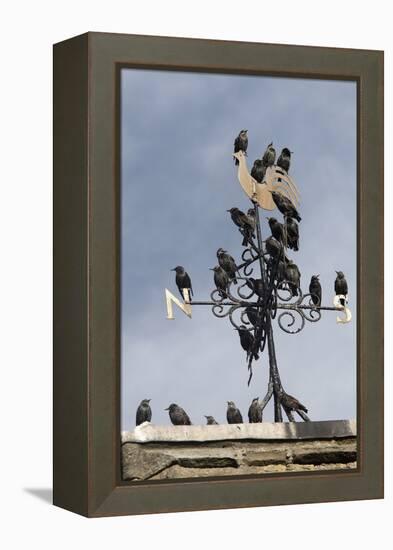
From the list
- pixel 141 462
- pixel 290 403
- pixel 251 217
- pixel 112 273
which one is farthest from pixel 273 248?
pixel 141 462

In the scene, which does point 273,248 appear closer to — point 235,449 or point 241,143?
point 241,143

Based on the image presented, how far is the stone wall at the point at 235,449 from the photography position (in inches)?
360

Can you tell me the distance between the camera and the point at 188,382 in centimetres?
929

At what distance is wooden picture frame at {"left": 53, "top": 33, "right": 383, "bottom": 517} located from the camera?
901 centimetres

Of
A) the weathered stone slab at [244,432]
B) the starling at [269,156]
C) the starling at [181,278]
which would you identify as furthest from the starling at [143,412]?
the starling at [269,156]

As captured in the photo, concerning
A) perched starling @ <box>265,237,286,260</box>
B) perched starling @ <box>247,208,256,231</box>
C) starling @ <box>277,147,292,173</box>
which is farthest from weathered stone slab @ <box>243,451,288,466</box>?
starling @ <box>277,147,292,173</box>

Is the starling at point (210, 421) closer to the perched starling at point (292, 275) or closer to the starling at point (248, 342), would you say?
the starling at point (248, 342)

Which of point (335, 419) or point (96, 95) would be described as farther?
point (335, 419)

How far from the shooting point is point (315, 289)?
961 cm

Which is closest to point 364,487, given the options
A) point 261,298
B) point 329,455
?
point 329,455

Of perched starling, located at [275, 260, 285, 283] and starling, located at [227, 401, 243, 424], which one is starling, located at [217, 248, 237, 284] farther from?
starling, located at [227, 401, 243, 424]

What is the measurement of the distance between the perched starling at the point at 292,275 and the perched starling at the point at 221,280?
35 cm

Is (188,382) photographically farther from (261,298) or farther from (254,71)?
(254,71)

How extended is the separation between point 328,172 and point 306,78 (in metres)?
0.51
